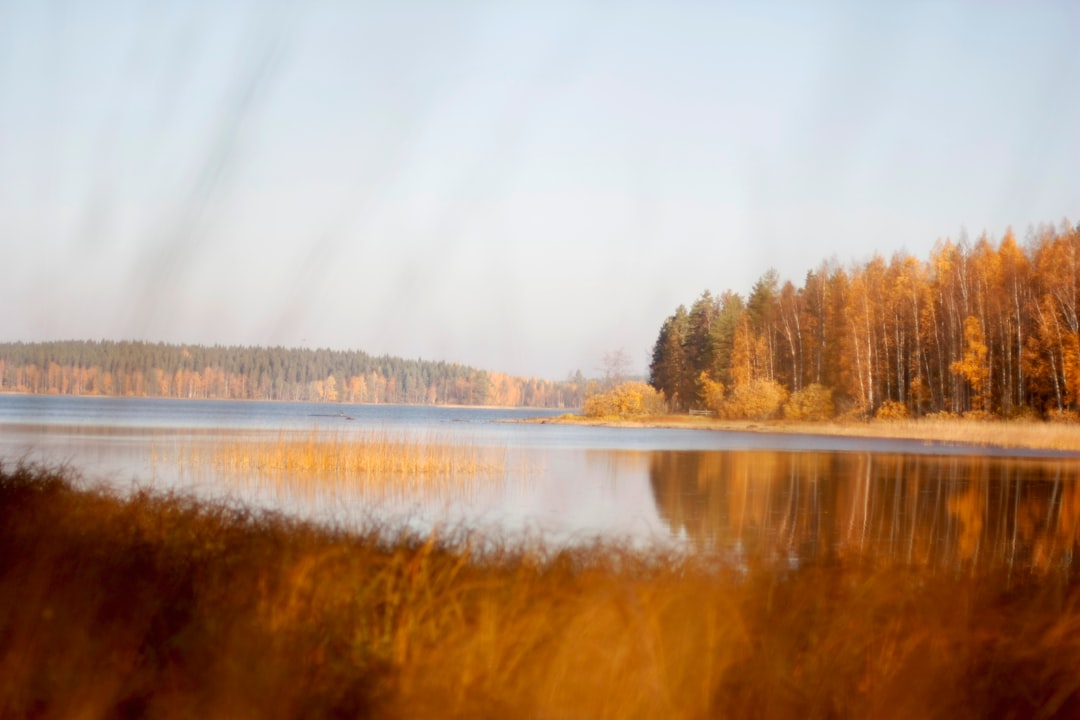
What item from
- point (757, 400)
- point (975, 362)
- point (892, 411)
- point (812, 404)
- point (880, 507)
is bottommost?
point (880, 507)

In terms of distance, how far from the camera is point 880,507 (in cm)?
2180

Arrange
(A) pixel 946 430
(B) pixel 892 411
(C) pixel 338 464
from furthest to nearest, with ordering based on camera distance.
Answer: (B) pixel 892 411 < (A) pixel 946 430 < (C) pixel 338 464

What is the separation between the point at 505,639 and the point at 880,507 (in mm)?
17410

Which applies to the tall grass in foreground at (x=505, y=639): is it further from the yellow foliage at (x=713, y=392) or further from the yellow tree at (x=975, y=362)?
the yellow foliage at (x=713, y=392)

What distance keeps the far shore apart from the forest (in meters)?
1.76

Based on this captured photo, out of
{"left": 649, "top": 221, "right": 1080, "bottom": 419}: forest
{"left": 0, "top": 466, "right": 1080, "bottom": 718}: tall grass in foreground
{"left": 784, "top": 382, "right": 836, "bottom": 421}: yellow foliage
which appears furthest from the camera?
{"left": 784, "top": 382, "right": 836, "bottom": 421}: yellow foliage

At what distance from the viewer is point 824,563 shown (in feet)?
28.9

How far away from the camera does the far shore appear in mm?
43875

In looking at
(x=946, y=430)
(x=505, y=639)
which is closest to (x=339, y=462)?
(x=505, y=639)

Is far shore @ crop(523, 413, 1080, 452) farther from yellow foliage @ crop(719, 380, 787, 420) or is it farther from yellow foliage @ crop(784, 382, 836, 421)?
yellow foliage @ crop(784, 382, 836, 421)

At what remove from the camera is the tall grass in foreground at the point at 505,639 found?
A: 562 centimetres

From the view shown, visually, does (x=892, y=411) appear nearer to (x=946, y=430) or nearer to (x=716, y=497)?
(x=946, y=430)

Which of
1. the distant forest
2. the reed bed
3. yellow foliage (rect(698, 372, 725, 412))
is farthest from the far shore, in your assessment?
the distant forest

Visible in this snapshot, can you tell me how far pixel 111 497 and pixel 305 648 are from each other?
21.9 feet
